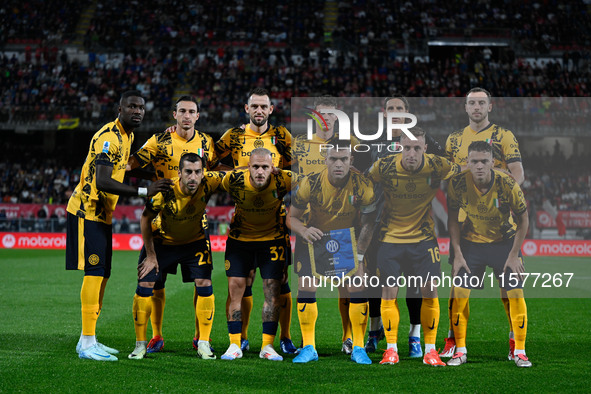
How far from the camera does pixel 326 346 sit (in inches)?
307

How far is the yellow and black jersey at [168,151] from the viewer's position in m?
7.28

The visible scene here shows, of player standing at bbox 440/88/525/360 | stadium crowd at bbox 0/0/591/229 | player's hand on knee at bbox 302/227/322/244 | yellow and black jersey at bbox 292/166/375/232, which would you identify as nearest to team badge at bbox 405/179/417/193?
yellow and black jersey at bbox 292/166/375/232

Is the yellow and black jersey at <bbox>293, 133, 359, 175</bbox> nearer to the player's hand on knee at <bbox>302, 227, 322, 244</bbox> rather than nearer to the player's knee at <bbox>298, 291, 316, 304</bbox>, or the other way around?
the player's hand on knee at <bbox>302, 227, 322, 244</bbox>

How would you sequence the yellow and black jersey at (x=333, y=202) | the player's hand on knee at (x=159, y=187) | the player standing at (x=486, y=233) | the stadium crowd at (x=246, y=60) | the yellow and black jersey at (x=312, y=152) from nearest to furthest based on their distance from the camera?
the player's hand on knee at (x=159, y=187) → the player standing at (x=486, y=233) → the yellow and black jersey at (x=333, y=202) → the yellow and black jersey at (x=312, y=152) → the stadium crowd at (x=246, y=60)

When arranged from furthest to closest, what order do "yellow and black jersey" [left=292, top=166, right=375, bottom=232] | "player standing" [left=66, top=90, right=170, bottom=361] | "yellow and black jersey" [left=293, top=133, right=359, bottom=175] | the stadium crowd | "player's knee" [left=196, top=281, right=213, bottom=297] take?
the stadium crowd
"yellow and black jersey" [left=293, top=133, right=359, bottom=175]
"player's knee" [left=196, top=281, right=213, bottom=297]
"yellow and black jersey" [left=292, top=166, right=375, bottom=232]
"player standing" [left=66, top=90, right=170, bottom=361]

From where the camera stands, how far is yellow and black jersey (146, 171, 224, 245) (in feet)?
22.4

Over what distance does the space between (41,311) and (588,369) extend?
308 inches

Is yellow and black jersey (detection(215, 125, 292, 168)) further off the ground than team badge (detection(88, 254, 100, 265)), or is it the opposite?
yellow and black jersey (detection(215, 125, 292, 168))

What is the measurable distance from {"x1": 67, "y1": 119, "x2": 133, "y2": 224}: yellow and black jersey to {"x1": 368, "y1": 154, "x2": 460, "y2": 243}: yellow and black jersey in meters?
2.70

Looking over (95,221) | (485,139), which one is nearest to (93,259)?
(95,221)

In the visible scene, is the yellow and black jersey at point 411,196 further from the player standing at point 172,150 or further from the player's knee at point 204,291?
the player standing at point 172,150

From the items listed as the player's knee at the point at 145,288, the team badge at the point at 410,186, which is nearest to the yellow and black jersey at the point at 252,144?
Answer: the team badge at the point at 410,186

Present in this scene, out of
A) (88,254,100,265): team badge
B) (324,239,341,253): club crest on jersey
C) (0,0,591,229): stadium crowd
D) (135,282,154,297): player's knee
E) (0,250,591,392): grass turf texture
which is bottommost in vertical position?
(0,250,591,392): grass turf texture

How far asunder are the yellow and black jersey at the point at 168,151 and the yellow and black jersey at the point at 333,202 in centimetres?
123
